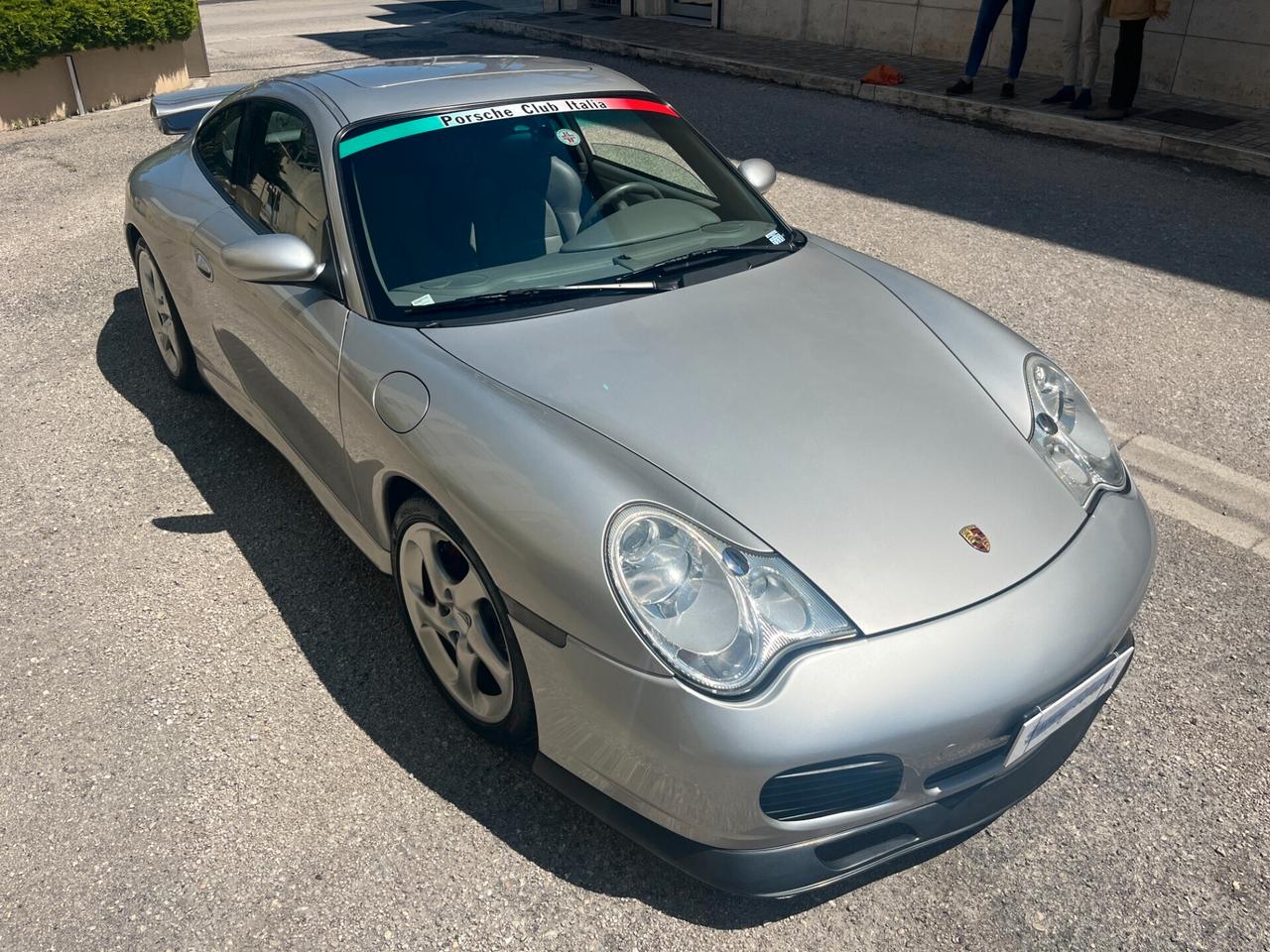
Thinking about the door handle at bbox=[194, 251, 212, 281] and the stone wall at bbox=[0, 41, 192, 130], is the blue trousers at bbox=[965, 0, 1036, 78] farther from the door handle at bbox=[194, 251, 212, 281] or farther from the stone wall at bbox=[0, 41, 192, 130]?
the stone wall at bbox=[0, 41, 192, 130]

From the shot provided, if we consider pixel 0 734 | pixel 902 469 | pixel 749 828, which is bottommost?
pixel 0 734

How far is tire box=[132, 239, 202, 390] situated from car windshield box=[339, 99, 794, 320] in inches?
70.6

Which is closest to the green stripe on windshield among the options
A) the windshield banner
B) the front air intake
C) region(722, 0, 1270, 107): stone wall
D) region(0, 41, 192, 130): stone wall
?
the windshield banner

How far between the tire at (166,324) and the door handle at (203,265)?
57 centimetres

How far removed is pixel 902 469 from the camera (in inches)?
103

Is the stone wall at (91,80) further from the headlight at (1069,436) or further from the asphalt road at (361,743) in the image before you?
the headlight at (1069,436)

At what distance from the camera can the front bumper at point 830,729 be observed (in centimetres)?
217

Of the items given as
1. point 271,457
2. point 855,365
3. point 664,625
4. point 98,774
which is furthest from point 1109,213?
point 98,774

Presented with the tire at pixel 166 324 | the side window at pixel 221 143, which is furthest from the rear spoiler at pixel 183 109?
the side window at pixel 221 143

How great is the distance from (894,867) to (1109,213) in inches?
232

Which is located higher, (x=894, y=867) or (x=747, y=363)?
(x=747, y=363)

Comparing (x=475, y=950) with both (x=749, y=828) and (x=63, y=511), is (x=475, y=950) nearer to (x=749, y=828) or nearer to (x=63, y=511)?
(x=749, y=828)

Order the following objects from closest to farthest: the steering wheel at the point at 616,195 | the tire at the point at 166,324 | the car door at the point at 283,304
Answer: the car door at the point at 283,304 → the steering wheel at the point at 616,195 → the tire at the point at 166,324

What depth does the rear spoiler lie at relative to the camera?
576 cm
